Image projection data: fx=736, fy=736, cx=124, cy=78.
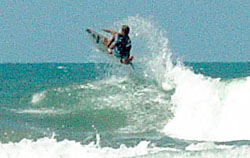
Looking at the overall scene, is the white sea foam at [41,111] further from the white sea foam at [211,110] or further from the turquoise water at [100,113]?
the white sea foam at [211,110]

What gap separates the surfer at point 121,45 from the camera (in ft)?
57.9

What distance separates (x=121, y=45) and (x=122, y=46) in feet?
0.12

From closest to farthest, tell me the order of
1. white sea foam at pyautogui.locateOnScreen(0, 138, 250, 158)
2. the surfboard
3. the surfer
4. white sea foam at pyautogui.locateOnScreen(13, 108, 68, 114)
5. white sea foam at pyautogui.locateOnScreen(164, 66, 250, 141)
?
1. white sea foam at pyautogui.locateOnScreen(0, 138, 250, 158)
2. the surfer
3. white sea foam at pyautogui.locateOnScreen(164, 66, 250, 141)
4. the surfboard
5. white sea foam at pyautogui.locateOnScreen(13, 108, 68, 114)

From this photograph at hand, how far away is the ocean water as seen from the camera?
49.3 ft

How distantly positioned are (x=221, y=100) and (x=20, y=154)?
986 cm

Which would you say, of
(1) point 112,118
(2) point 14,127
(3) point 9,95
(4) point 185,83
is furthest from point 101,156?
(3) point 9,95

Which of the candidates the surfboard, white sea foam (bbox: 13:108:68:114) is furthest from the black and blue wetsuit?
white sea foam (bbox: 13:108:68:114)

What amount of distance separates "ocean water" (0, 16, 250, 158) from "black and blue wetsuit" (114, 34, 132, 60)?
6.79ft

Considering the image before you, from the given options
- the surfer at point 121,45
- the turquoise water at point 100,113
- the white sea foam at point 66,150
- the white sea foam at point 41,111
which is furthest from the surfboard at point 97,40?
the white sea foam at point 66,150

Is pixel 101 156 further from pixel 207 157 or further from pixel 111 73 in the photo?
pixel 111 73

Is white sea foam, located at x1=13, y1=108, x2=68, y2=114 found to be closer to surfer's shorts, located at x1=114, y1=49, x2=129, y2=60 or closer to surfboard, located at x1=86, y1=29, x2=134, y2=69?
surfboard, located at x1=86, y1=29, x2=134, y2=69

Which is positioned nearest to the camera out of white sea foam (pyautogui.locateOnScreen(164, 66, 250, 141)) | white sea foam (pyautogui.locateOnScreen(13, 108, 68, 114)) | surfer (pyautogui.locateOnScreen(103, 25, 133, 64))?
surfer (pyautogui.locateOnScreen(103, 25, 133, 64))

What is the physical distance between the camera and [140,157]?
11578mm

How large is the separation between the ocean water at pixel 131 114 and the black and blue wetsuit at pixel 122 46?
6.79 feet
